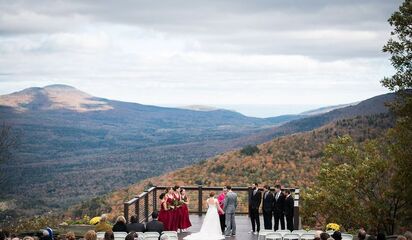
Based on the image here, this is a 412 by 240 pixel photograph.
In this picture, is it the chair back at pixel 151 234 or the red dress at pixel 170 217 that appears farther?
the red dress at pixel 170 217

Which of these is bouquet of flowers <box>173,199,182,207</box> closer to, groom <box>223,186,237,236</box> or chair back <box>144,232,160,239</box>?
groom <box>223,186,237,236</box>

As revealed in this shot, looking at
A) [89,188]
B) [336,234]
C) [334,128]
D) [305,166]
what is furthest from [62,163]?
[336,234]

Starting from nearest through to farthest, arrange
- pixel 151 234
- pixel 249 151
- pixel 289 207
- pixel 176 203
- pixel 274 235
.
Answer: pixel 151 234, pixel 274 235, pixel 289 207, pixel 176 203, pixel 249 151

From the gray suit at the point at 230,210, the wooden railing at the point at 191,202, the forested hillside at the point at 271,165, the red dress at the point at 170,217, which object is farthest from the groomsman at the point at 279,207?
the forested hillside at the point at 271,165

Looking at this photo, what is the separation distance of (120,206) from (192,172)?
42.0 feet

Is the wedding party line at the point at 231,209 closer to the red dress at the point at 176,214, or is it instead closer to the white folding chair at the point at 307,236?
the red dress at the point at 176,214

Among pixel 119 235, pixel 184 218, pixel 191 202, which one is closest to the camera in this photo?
pixel 119 235

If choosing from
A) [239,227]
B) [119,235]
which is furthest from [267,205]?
[119,235]

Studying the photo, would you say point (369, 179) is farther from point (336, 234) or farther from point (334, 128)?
point (334, 128)

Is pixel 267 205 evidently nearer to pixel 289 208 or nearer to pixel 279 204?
pixel 279 204

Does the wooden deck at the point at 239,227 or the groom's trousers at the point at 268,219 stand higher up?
the groom's trousers at the point at 268,219

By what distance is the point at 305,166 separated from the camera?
2297 inches

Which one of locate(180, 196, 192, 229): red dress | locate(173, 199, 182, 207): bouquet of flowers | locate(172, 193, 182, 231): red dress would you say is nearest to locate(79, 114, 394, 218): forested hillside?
locate(180, 196, 192, 229): red dress

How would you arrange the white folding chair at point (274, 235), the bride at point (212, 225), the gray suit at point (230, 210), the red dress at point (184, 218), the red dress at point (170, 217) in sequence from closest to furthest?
the white folding chair at point (274, 235)
the bride at point (212, 225)
the gray suit at point (230, 210)
the red dress at point (170, 217)
the red dress at point (184, 218)
